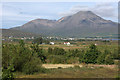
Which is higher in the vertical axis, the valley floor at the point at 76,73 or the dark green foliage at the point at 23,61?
the dark green foliage at the point at 23,61

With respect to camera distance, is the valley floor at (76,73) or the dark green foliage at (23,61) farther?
the dark green foliage at (23,61)

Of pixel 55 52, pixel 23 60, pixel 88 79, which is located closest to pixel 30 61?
pixel 23 60

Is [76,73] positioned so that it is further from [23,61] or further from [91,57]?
[91,57]

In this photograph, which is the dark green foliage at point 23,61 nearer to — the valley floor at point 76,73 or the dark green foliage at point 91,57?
the valley floor at point 76,73

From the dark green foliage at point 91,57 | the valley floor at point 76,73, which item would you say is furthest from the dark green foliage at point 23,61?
the dark green foliage at point 91,57

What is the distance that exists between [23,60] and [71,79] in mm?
7264

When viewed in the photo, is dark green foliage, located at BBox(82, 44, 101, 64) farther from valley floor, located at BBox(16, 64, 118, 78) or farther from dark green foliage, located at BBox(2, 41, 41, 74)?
dark green foliage, located at BBox(2, 41, 41, 74)

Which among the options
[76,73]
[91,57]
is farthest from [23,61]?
[91,57]

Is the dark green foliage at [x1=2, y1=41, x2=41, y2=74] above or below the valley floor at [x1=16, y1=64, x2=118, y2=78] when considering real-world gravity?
above

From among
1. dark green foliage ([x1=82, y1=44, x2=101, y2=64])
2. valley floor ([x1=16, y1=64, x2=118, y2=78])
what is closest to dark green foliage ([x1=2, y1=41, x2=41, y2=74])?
valley floor ([x1=16, y1=64, x2=118, y2=78])

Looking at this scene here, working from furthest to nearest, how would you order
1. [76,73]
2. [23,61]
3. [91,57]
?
1. [91,57]
2. [76,73]
3. [23,61]

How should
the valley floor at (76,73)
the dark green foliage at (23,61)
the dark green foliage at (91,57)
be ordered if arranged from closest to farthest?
the valley floor at (76,73)
the dark green foliage at (23,61)
the dark green foliage at (91,57)

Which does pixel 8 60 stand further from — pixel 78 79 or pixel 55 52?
pixel 55 52

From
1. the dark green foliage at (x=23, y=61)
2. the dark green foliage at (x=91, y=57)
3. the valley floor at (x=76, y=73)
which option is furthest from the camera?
the dark green foliage at (x=91, y=57)
